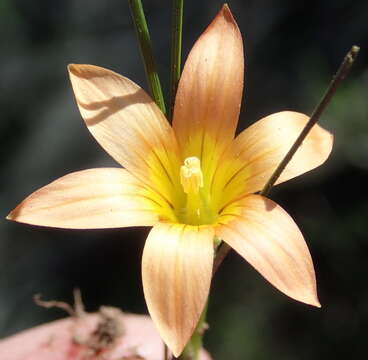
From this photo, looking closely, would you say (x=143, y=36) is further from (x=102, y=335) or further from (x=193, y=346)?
(x=102, y=335)

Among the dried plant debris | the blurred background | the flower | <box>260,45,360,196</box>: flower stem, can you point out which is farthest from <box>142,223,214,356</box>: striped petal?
the blurred background

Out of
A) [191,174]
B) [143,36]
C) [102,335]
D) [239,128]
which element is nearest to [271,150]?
[191,174]

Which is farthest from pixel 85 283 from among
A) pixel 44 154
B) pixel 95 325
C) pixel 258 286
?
pixel 95 325

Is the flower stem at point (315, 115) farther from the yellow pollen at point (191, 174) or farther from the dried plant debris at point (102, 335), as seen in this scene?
the dried plant debris at point (102, 335)

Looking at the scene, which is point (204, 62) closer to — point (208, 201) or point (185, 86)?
point (185, 86)

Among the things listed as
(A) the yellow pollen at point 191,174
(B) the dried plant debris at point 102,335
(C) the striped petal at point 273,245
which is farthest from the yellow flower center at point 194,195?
(B) the dried plant debris at point 102,335

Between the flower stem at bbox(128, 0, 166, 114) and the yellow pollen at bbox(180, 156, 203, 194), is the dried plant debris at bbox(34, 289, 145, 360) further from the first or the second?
the flower stem at bbox(128, 0, 166, 114)
